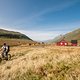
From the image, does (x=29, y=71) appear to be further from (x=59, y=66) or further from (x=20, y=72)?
(x=59, y=66)

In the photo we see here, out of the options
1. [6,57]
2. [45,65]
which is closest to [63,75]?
[45,65]

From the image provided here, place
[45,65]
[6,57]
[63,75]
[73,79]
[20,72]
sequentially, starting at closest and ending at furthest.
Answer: [73,79] < [63,75] < [20,72] < [45,65] < [6,57]

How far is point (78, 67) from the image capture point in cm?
1212

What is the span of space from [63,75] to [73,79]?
1240 mm

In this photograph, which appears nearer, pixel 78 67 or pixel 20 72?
pixel 78 67

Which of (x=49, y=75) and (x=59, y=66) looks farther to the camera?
(x=59, y=66)

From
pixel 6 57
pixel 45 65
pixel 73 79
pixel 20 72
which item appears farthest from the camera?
pixel 6 57

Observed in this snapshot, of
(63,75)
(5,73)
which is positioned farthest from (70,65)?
(5,73)

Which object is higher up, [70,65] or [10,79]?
[70,65]

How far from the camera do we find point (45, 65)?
45.8 ft

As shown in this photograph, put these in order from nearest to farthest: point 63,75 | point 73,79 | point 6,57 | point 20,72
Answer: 1. point 73,79
2. point 63,75
3. point 20,72
4. point 6,57

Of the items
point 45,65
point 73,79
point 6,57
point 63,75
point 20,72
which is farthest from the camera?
point 6,57

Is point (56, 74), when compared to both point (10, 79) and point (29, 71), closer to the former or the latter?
point (29, 71)

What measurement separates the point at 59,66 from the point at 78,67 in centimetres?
169
